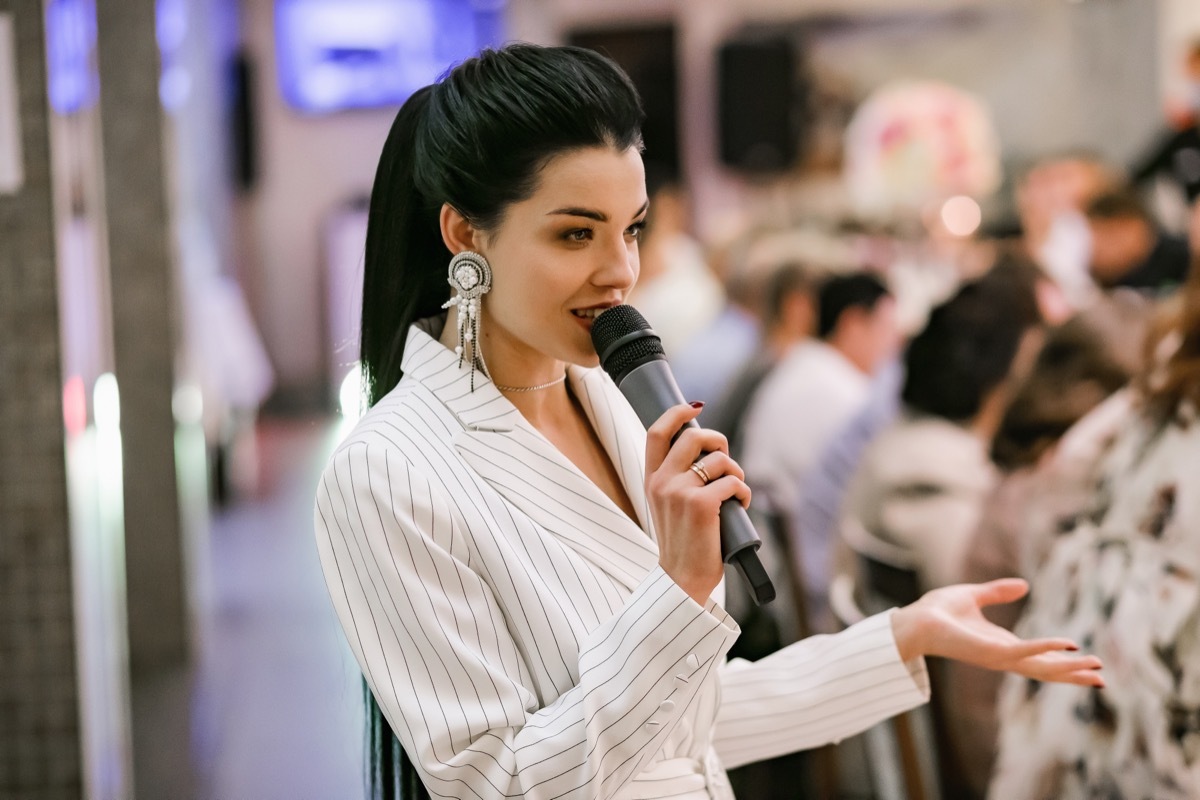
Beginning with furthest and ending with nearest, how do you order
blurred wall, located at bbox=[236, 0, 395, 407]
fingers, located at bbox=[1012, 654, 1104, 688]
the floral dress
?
blurred wall, located at bbox=[236, 0, 395, 407]
the floral dress
fingers, located at bbox=[1012, 654, 1104, 688]

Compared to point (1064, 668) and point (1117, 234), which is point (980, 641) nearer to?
point (1064, 668)

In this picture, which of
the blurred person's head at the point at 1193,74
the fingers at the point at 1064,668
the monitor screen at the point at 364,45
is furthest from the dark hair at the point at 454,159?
the monitor screen at the point at 364,45

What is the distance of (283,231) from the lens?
42.4 feet

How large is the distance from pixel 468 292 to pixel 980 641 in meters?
0.67

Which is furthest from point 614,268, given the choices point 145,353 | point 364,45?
point 364,45

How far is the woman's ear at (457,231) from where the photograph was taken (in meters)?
1.33

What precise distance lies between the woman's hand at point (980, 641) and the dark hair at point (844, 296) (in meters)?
3.14

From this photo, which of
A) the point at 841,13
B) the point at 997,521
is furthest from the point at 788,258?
the point at 841,13

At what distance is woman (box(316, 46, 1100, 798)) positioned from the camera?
1.15 meters

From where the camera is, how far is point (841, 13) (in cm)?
1003

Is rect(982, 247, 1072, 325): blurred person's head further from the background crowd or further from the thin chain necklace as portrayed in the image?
the thin chain necklace

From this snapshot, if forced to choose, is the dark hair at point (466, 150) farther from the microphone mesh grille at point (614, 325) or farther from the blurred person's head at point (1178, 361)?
the blurred person's head at point (1178, 361)

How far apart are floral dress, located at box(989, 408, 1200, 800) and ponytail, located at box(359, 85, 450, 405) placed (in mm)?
1208

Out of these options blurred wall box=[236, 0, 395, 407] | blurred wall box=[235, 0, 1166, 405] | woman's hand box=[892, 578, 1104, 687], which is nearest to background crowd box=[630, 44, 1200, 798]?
woman's hand box=[892, 578, 1104, 687]
